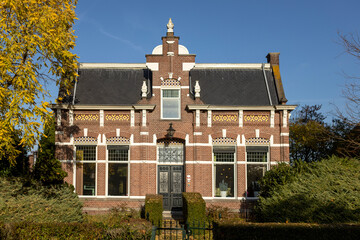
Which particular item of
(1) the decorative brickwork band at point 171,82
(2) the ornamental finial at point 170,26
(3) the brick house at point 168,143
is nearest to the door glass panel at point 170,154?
(3) the brick house at point 168,143

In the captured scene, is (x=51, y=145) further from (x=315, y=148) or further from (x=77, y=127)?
(x=315, y=148)

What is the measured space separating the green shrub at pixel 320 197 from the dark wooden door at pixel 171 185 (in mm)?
4724

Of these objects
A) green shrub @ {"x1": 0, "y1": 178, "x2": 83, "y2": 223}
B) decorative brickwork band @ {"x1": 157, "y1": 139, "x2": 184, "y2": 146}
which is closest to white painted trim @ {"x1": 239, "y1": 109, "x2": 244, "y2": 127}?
decorative brickwork band @ {"x1": 157, "y1": 139, "x2": 184, "y2": 146}

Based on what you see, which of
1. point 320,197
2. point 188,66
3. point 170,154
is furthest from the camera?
point 188,66

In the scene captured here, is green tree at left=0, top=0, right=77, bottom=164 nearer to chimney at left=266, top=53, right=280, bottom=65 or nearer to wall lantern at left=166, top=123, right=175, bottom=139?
wall lantern at left=166, top=123, right=175, bottom=139

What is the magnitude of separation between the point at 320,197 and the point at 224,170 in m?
7.17

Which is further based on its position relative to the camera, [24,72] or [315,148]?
[315,148]

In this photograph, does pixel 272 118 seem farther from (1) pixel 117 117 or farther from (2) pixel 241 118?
(1) pixel 117 117

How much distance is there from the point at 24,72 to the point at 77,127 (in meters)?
5.66

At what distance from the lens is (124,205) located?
19031mm

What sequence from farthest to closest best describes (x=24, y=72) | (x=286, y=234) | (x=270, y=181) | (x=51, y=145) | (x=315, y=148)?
(x=315, y=148) < (x=51, y=145) < (x=270, y=181) < (x=24, y=72) < (x=286, y=234)

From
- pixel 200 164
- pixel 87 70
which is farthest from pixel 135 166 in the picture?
pixel 87 70

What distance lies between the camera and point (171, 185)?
1994 cm

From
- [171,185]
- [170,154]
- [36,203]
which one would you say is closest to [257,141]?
[170,154]
